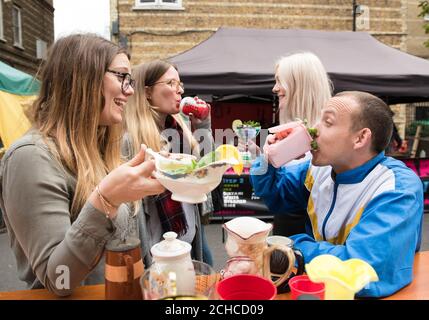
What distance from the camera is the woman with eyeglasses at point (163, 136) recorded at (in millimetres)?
1600

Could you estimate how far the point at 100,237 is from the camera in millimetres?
896

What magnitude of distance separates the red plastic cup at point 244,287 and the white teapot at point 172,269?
0.26 ft

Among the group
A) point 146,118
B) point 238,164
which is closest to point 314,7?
point 146,118

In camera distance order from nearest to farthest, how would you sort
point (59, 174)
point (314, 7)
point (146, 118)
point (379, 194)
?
point (59, 174) → point (379, 194) → point (146, 118) → point (314, 7)

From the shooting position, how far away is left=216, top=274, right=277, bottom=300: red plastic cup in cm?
86

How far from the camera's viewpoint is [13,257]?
3748 mm

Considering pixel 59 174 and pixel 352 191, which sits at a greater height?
pixel 59 174

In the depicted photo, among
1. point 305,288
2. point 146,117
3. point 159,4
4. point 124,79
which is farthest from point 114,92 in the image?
point 159,4

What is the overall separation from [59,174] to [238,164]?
533 mm

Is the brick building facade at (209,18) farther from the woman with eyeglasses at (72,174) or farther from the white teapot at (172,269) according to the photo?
the white teapot at (172,269)

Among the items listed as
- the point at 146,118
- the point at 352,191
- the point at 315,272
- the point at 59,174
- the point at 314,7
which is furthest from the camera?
the point at 314,7

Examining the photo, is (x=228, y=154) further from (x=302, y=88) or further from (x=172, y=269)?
(x=302, y=88)

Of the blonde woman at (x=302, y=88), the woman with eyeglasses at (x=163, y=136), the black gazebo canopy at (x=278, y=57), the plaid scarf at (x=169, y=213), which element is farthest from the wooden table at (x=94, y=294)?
the black gazebo canopy at (x=278, y=57)
